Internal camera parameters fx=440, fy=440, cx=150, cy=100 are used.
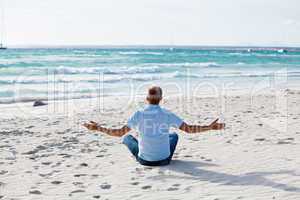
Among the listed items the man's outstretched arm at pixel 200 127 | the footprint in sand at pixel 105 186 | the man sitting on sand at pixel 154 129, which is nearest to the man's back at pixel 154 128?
the man sitting on sand at pixel 154 129

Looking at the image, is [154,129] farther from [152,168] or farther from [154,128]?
[152,168]

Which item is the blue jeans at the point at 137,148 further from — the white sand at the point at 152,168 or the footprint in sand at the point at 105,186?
the footprint in sand at the point at 105,186

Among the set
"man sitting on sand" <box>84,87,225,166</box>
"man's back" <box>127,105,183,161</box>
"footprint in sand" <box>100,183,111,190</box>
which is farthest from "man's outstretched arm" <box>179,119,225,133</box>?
"footprint in sand" <box>100,183,111,190</box>

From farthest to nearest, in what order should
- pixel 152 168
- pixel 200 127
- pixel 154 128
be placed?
pixel 152 168 → pixel 154 128 → pixel 200 127

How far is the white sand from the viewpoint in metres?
4.63

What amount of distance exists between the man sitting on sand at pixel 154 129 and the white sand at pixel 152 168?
0.16m

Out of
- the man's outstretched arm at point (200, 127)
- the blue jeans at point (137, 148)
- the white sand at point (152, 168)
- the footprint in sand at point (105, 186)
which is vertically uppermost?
the man's outstretched arm at point (200, 127)

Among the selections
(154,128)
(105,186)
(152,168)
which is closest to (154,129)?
(154,128)

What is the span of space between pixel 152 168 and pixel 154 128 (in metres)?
0.54

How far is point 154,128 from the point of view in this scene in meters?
5.37

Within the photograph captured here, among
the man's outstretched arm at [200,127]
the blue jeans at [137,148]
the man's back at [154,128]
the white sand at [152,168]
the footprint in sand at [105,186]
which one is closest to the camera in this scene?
the white sand at [152,168]

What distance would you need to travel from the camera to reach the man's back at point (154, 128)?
5.30 m

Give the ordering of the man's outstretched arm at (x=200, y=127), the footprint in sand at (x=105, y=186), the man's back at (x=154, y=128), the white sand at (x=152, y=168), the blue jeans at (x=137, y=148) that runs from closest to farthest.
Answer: the white sand at (x=152, y=168), the footprint in sand at (x=105, y=186), the man's outstretched arm at (x=200, y=127), the man's back at (x=154, y=128), the blue jeans at (x=137, y=148)

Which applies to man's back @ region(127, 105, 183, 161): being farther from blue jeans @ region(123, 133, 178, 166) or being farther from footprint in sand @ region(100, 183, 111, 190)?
footprint in sand @ region(100, 183, 111, 190)
